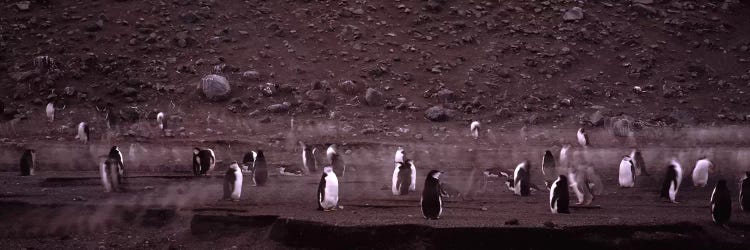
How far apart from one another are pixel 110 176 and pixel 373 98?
20.8 ft

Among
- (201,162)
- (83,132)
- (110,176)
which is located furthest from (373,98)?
(110,176)

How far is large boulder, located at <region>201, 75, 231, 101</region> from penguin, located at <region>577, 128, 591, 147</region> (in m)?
6.94

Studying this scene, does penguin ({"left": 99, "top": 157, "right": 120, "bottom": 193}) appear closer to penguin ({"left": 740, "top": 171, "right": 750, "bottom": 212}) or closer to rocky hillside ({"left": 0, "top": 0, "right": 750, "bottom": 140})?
rocky hillside ({"left": 0, "top": 0, "right": 750, "bottom": 140})

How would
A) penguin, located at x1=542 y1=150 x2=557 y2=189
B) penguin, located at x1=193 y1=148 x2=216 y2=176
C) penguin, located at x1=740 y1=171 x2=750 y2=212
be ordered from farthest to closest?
penguin, located at x1=542 y1=150 x2=557 y2=189 → penguin, located at x1=193 y1=148 x2=216 y2=176 → penguin, located at x1=740 y1=171 x2=750 y2=212

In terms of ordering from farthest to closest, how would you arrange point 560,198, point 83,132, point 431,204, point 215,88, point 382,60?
point 382,60, point 215,88, point 83,132, point 560,198, point 431,204

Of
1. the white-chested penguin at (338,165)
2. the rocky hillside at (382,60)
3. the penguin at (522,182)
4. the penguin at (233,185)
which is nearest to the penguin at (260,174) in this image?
the penguin at (233,185)

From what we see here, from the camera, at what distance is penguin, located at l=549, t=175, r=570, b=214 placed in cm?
803

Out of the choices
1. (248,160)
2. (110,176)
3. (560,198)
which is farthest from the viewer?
(248,160)

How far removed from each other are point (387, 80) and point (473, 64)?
2.08 metres

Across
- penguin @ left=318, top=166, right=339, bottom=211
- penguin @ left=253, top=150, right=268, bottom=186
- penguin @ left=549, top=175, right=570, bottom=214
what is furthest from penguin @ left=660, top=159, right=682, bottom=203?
penguin @ left=253, top=150, right=268, bottom=186

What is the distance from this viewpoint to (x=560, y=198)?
809 cm

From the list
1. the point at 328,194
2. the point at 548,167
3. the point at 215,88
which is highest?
the point at 215,88

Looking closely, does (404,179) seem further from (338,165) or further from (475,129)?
(475,129)

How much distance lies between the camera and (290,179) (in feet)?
33.9
